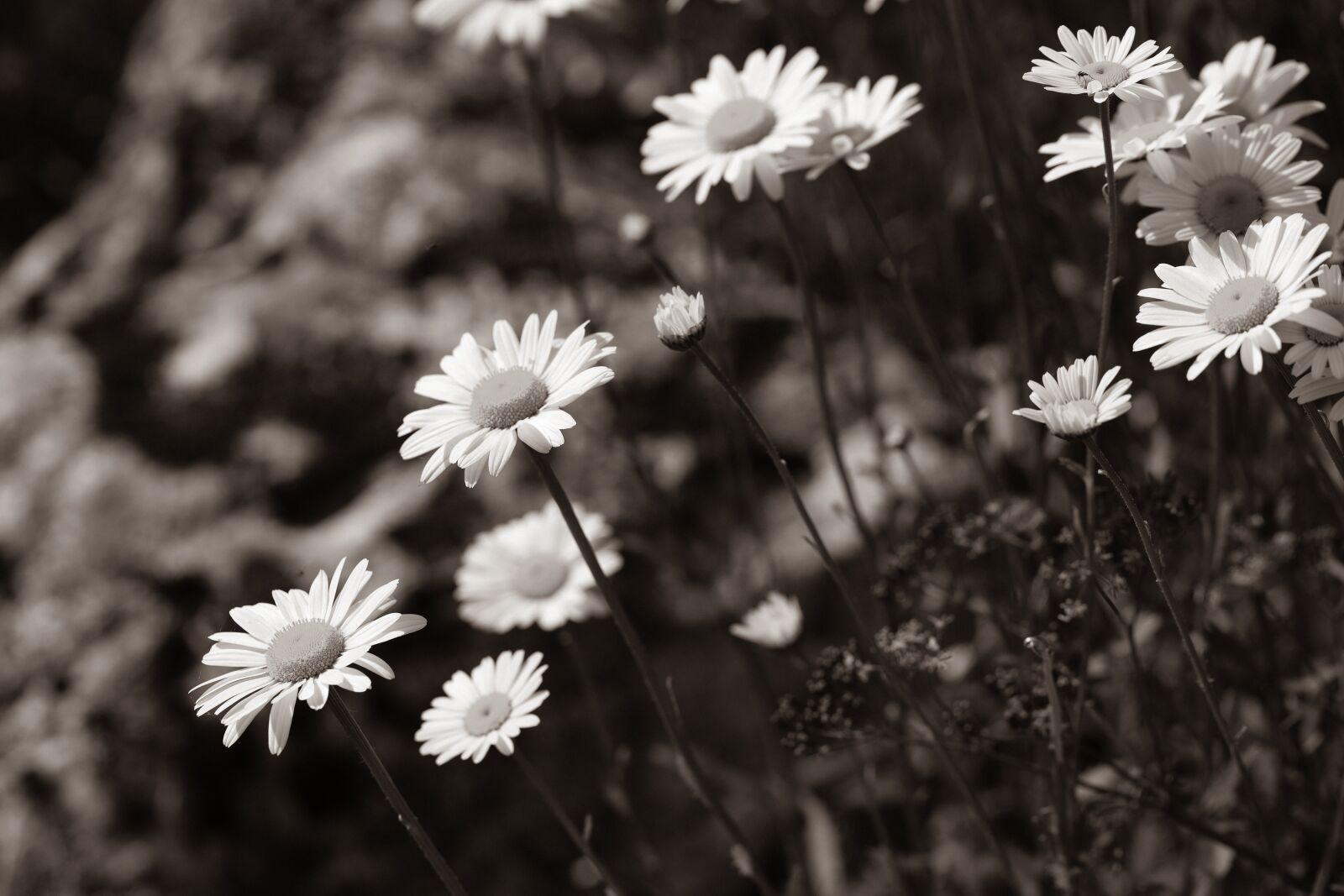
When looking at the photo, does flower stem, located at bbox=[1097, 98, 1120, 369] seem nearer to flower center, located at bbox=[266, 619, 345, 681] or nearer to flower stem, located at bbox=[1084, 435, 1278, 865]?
flower stem, located at bbox=[1084, 435, 1278, 865]

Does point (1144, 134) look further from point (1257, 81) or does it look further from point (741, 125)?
point (741, 125)

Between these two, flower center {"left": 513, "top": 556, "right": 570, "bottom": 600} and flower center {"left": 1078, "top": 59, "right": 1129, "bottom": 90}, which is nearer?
flower center {"left": 1078, "top": 59, "right": 1129, "bottom": 90}

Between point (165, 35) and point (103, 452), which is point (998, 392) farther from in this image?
point (165, 35)

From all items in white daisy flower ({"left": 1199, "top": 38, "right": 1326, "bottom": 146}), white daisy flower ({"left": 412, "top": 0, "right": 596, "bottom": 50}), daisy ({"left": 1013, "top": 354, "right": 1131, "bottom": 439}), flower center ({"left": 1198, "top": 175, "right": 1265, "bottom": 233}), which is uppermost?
white daisy flower ({"left": 412, "top": 0, "right": 596, "bottom": 50})

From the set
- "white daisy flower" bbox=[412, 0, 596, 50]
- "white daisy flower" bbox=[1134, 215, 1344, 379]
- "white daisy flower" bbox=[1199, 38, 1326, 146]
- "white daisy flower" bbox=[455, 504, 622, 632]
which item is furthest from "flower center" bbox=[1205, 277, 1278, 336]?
"white daisy flower" bbox=[412, 0, 596, 50]

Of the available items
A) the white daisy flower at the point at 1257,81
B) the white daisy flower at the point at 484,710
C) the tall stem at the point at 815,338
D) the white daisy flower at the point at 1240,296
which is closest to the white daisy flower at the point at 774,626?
the tall stem at the point at 815,338

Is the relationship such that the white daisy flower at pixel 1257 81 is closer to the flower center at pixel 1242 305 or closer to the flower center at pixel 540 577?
the flower center at pixel 1242 305

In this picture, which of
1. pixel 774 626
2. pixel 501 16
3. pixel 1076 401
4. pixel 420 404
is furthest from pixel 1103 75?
pixel 420 404
